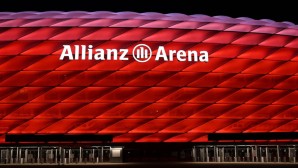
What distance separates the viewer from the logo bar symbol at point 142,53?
34656mm

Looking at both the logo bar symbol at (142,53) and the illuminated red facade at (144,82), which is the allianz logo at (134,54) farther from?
the illuminated red facade at (144,82)

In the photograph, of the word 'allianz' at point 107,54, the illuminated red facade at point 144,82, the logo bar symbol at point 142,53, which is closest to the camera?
the illuminated red facade at point 144,82

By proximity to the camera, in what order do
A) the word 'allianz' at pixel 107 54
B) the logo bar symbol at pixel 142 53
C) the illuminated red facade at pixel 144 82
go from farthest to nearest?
the logo bar symbol at pixel 142 53 < the word 'allianz' at pixel 107 54 < the illuminated red facade at pixel 144 82

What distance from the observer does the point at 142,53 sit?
34.8 meters

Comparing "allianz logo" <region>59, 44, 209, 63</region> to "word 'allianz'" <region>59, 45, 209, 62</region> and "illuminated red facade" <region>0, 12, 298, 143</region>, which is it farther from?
"illuminated red facade" <region>0, 12, 298, 143</region>

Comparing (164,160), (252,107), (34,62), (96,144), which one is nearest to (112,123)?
(96,144)

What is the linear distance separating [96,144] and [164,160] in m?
6.95

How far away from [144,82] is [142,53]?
2.77m

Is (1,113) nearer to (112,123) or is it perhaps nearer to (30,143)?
(30,143)

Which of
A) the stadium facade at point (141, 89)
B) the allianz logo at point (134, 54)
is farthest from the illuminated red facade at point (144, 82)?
the allianz logo at point (134, 54)

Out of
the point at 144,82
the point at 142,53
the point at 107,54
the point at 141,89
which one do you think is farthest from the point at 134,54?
the point at 141,89

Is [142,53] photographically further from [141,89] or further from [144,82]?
[141,89]

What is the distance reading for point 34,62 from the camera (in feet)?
111

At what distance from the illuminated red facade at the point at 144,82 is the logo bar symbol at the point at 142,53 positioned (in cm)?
55
